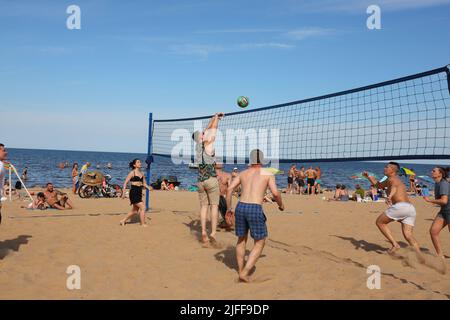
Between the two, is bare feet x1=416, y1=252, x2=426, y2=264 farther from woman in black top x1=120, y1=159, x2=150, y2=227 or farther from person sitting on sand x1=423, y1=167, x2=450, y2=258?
woman in black top x1=120, y1=159, x2=150, y2=227

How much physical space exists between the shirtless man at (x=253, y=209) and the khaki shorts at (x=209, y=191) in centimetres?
174

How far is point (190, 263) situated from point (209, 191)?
56.6 inches

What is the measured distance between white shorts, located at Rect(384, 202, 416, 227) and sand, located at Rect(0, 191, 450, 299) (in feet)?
1.73

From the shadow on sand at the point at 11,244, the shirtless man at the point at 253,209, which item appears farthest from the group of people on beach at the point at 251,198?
the shadow on sand at the point at 11,244

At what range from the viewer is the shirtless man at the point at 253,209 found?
16.0ft

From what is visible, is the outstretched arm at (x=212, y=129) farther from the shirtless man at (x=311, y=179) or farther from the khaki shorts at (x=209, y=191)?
the shirtless man at (x=311, y=179)

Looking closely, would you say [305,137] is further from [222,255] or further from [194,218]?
[222,255]

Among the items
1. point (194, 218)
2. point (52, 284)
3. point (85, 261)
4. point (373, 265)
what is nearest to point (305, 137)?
point (194, 218)

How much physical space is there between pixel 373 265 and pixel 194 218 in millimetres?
4842

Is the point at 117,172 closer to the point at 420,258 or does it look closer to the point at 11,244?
the point at 11,244

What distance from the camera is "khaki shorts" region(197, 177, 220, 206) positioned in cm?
688
